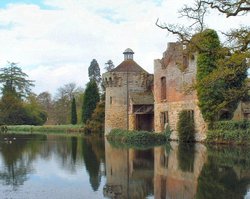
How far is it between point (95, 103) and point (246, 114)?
2831cm

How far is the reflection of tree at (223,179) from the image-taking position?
11.3 meters

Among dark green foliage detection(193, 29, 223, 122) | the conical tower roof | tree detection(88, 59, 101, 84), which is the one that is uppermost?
tree detection(88, 59, 101, 84)

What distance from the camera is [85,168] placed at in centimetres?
1753

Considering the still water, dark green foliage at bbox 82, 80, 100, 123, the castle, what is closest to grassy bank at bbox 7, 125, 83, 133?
dark green foliage at bbox 82, 80, 100, 123

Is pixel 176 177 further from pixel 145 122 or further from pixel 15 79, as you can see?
pixel 15 79

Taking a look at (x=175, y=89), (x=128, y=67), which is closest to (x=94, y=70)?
(x=128, y=67)

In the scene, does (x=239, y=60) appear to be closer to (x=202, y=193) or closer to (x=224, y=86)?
(x=202, y=193)

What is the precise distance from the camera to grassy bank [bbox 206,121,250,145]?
26578 mm

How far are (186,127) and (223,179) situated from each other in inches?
718

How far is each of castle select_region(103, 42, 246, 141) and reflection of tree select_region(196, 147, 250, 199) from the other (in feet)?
52.1

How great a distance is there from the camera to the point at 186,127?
3180cm

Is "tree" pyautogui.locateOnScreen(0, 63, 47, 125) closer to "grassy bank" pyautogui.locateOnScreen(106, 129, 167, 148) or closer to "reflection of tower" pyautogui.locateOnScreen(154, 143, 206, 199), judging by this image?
"grassy bank" pyautogui.locateOnScreen(106, 129, 167, 148)

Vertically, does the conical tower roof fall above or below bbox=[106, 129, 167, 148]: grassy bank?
above

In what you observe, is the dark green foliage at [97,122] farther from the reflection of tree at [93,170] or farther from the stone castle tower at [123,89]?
the reflection of tree at [93,170]
